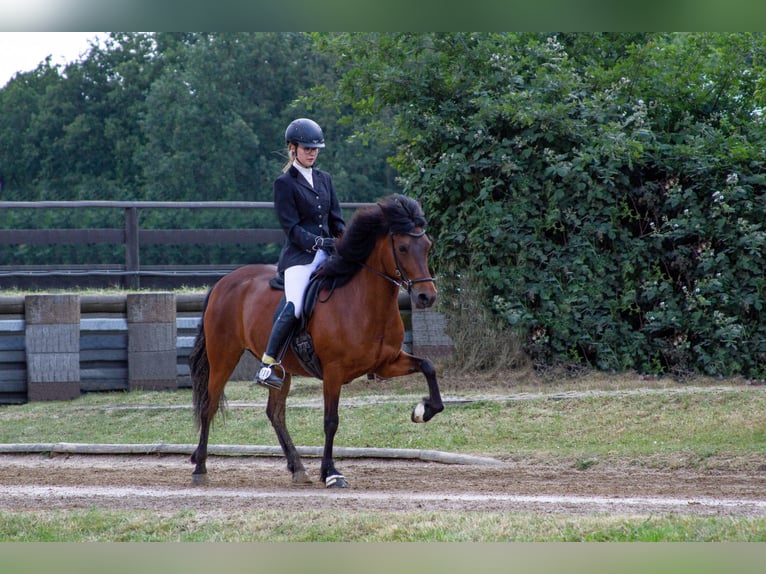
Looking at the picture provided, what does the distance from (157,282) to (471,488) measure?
10.1 metres

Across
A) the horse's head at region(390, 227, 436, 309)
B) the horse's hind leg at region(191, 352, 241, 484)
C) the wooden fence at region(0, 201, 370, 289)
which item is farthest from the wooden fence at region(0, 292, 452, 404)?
the horse's head at region(390, 227, 436, 309)

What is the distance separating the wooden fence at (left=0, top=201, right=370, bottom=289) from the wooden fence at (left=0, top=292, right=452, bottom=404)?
2.12 metres

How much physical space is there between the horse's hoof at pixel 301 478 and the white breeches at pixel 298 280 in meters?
1.37

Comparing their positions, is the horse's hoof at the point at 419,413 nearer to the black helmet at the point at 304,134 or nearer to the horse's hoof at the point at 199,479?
the horse's hoof at the point at 199,479

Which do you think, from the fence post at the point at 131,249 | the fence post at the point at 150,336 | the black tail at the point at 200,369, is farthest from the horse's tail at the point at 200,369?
the fence post at the point at 131,249

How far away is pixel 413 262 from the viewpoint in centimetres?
746

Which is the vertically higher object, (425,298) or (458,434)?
(425,298)

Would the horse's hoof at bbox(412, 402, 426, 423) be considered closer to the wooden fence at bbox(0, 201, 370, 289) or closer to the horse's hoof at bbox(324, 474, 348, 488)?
the horse's hoof at bbox(324, 474, 348, 488)

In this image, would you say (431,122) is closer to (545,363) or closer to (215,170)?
(545,363)

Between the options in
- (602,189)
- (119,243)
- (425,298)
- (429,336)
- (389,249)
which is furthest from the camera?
(119,243)

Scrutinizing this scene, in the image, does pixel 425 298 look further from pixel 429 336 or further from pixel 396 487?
pixel 429 336

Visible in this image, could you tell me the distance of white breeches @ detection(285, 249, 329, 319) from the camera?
811 cm

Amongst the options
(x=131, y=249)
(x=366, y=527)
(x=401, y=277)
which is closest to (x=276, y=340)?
(x=401, y=277)

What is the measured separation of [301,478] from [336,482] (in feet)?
1.56
